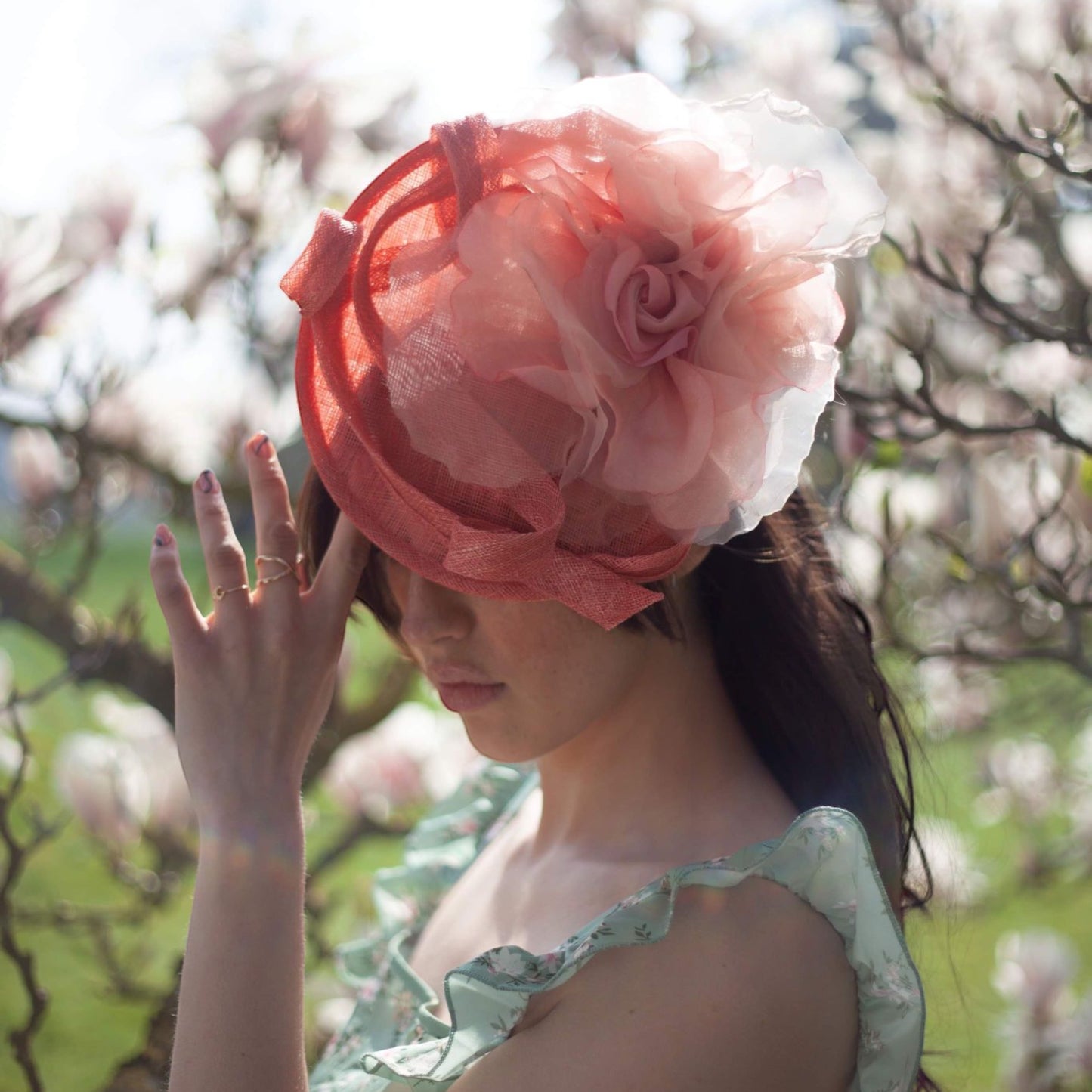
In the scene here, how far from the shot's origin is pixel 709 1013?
2.91ft

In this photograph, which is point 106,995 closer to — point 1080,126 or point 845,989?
point 845,989

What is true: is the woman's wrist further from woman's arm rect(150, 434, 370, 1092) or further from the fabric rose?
the fabric rose

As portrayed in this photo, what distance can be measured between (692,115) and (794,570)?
441 millimetres

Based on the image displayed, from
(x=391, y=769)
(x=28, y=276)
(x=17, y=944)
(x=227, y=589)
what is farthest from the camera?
(x=391, y=769)

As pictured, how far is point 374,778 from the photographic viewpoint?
6.16 feet

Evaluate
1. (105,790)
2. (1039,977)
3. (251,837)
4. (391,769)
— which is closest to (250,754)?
(251,837)

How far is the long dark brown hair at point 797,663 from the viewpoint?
1120mm

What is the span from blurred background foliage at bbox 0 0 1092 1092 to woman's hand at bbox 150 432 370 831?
1.18ft

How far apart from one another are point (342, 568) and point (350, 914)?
7.39ft

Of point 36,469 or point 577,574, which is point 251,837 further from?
point 36,469

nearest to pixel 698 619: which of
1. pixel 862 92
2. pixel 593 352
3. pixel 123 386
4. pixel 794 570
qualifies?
pixel 794 570

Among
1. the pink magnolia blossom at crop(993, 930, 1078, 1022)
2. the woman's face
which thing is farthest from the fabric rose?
the pink magnolia blossom at crop(993, 930, 1078, 1022)

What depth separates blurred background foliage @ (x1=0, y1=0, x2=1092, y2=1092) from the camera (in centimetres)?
137

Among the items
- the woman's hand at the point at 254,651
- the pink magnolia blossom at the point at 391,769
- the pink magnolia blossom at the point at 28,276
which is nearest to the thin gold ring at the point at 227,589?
the woman's hand at the point at 254,651
